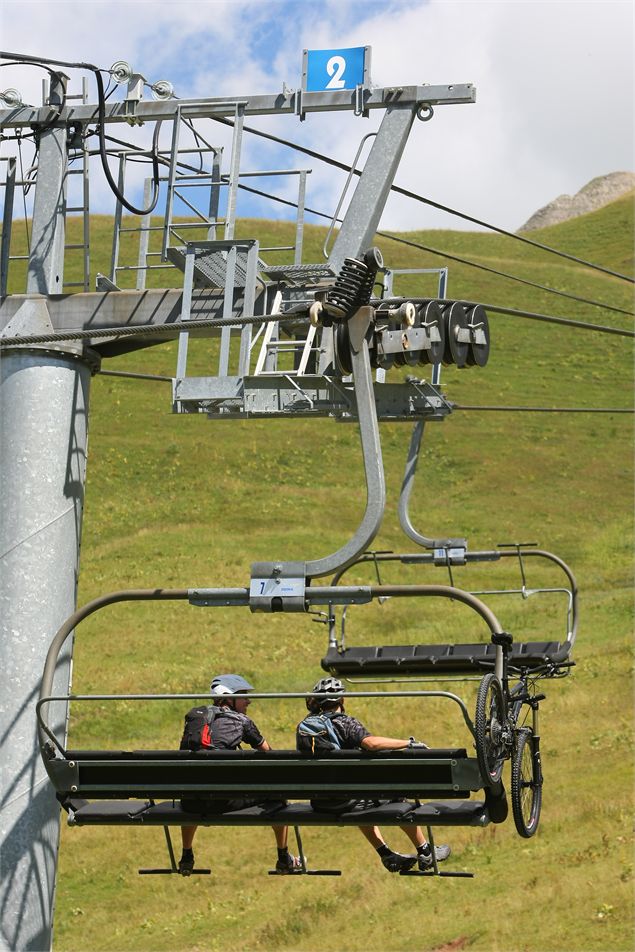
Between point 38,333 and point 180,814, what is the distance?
325 cm

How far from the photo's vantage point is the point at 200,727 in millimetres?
9656

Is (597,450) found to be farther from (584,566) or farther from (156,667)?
(156,667)

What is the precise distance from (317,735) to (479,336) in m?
3.14

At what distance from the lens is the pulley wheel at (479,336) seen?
10453 millimetres

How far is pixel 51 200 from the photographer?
9.69 meters

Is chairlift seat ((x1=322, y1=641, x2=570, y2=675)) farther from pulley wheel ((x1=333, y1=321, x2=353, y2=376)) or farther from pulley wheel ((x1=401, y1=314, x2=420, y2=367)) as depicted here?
pulley wheel ((x1=333, y1=321, x2=353, y2=376))

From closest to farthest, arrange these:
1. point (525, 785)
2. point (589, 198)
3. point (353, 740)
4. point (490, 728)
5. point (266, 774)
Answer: point (490, 728)
point (266, 774)
point (353, 740)
point (525, 785)
point (589, 198)

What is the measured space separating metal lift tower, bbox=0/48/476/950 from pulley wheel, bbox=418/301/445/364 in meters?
0.03

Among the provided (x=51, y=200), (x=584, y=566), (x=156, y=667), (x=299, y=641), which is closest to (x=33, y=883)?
(x=51, y=200)

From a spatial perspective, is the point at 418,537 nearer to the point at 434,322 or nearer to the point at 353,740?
the point at 434,322

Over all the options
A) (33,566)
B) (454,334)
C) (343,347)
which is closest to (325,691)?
(33,566)

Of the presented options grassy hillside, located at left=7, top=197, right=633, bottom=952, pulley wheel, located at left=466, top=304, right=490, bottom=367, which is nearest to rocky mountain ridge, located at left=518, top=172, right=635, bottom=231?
grassy hillside, located at left=7, top=197, right=633, bottom=952

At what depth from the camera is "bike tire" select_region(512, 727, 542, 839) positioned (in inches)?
373

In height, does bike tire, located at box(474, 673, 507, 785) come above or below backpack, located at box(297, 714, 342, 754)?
above
